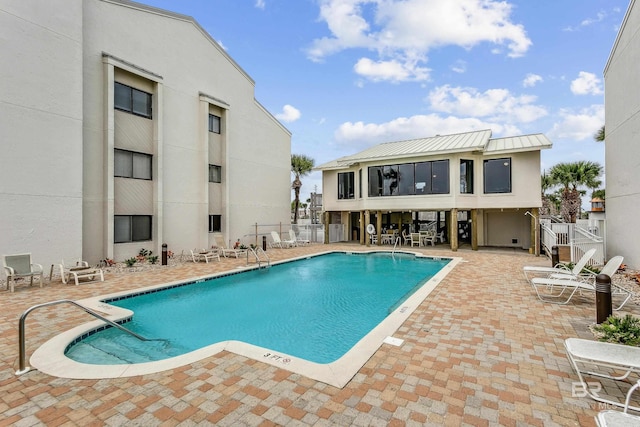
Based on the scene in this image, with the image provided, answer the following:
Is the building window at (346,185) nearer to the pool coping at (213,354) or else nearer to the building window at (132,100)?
the building window at (132,100)

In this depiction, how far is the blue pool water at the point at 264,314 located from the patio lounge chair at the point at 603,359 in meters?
3.15

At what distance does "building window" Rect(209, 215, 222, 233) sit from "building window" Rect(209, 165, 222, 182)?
2030mm

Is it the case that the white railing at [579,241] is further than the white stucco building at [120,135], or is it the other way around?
the white railing at [579,241]

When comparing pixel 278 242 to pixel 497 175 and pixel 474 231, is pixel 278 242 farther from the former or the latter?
pixel 497 175

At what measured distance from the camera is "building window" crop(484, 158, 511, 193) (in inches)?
620

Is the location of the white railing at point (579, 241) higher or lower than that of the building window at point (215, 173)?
lower

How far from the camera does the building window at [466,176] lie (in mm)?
16500

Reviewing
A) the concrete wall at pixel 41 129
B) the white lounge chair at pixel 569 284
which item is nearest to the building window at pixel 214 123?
the concrete wall at pixel 41 129

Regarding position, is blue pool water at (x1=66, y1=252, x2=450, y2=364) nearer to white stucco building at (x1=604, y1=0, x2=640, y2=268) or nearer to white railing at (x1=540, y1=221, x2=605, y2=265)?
white railing at (x1=540, y1=221, x2=605, y2=265)

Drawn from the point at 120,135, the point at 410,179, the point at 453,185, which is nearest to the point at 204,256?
the point at 120,135

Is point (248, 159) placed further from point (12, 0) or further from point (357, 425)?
point (357, 425)

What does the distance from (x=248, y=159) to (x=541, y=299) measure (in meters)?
15.6

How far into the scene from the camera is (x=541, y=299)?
22.3ft

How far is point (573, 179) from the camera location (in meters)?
23.2
